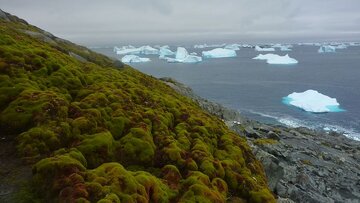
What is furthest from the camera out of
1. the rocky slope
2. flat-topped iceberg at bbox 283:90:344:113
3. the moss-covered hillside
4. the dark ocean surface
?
flat-topped iceberg at bbox 283:90:344:113

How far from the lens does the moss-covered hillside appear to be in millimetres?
10898

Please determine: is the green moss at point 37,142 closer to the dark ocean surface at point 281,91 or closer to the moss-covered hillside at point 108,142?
the moss-covered hillside at point 108,142

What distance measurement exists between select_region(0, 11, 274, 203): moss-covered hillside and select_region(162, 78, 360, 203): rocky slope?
5.52 m

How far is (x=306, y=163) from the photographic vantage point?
3738cm

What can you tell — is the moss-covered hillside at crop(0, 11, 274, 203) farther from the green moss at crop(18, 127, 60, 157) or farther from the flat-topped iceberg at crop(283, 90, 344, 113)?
the flat-topped iceberg at crop(283, 90, 344, 113)

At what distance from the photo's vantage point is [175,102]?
19750 mm

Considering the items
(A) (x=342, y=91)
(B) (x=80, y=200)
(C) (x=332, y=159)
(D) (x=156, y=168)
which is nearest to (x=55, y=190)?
(B) (x=80, y=200)

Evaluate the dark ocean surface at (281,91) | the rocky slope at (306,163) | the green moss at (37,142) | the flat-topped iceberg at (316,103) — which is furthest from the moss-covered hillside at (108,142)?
the flat-topped iceberg at (316,103)

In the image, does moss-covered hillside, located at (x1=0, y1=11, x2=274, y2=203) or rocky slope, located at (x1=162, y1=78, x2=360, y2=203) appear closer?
moss-covered hillside, located at (x1=0, y1=11, x2=274, y2=203)

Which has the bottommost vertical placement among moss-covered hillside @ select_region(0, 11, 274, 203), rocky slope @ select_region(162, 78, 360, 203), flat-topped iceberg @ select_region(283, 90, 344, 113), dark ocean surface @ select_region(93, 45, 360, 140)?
dark ocean surface @ select_region(93, 45, 360, 140)

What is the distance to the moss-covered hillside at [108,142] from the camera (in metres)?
10.9

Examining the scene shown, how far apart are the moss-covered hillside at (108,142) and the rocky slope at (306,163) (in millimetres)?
5523

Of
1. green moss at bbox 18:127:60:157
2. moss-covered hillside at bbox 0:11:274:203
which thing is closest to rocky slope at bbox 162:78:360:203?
moss-covered hillside at bbox 0:11:274:203

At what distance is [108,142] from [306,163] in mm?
29220
